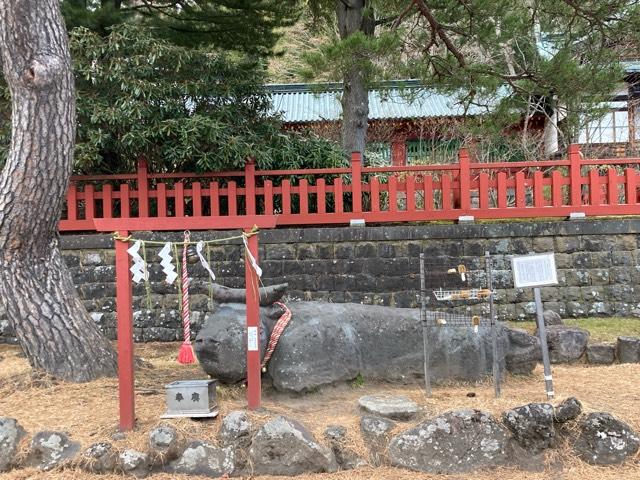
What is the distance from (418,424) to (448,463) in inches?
12.0

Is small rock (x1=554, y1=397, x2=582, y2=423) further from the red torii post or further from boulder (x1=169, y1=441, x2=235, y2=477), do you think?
boulder (x1=169, y1=441, x2=235, y2=477)

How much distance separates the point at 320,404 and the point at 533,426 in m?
1.55

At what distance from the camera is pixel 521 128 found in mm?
15195

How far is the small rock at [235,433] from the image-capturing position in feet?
12.3

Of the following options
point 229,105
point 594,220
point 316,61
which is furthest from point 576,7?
point 229,105

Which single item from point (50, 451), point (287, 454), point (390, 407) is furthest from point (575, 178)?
point (50, 451)

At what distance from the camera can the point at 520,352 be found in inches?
195

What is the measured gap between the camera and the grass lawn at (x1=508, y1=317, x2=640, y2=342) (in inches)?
254

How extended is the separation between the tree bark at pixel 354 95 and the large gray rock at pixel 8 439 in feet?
22.0

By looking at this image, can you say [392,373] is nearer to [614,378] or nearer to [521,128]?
[614,378]

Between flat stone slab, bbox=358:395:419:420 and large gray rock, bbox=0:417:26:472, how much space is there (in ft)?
7.79

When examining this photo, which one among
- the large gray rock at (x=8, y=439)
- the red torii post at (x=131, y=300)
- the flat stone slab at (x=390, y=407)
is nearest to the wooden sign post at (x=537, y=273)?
the flat stone slab at (x=390, y=407)

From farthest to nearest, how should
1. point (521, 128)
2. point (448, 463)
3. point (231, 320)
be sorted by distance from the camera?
point (521, 128), point (231, 320), point (448, 463)

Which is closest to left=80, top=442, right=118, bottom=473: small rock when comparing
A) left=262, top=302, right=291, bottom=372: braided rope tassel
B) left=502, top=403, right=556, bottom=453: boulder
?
left=262, top=302, right=291, bottom=372: braided rope tassel
